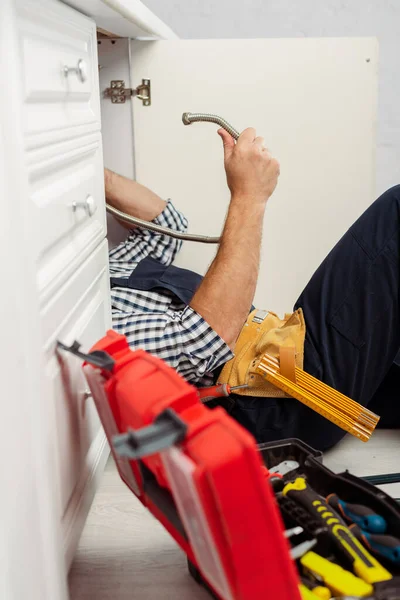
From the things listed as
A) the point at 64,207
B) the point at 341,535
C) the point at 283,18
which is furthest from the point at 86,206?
the point at 283,18

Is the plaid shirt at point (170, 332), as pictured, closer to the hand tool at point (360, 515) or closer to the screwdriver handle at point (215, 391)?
the screwdriver handle at point (215, 391)

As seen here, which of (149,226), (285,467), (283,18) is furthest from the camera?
(283,18)

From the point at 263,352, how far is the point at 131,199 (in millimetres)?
508

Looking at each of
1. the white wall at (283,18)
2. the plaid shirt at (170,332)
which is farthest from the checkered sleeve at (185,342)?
the white wall at (283,18)

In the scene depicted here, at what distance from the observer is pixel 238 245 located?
1.06 m

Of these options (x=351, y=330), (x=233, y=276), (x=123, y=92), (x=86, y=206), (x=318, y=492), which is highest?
(x=123, y=92)

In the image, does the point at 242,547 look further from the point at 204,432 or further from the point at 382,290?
the point at 382,290

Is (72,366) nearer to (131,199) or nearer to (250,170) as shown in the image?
(250,170)

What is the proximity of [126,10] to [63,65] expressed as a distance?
0.28 metres

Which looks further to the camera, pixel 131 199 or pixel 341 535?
pixel 131 199

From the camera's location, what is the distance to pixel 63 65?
2.57 feet

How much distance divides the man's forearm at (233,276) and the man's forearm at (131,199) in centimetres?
37

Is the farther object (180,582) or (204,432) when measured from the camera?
(180,582)

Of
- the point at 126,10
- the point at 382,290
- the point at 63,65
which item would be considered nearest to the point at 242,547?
the point at 63,65
